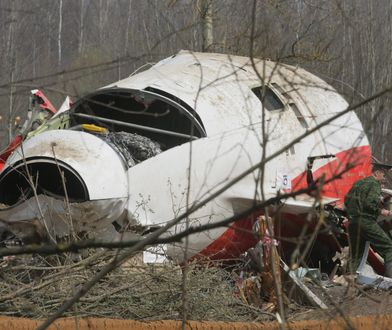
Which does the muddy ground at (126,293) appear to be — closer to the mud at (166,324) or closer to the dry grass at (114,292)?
the dry grass at (114,292)

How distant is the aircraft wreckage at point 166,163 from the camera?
7.29 m

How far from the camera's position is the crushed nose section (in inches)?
292

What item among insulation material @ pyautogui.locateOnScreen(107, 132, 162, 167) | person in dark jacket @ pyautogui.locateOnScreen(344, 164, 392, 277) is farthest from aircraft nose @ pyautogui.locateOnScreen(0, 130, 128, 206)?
person in dark jacket @ pyautogui.locateOnScreen(344, 164, 392, 277)

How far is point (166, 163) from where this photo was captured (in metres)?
7.70

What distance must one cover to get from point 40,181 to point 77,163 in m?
1.22

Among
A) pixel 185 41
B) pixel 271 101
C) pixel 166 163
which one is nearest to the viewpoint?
pixel 185 41

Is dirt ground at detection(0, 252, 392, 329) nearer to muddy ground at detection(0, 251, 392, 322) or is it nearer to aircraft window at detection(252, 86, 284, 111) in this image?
muddy ground at detection(0, 251, 392, 322)

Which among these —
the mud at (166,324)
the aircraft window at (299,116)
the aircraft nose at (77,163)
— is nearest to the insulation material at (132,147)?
the aircraft nose at (77,163)

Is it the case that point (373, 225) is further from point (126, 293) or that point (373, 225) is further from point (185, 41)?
point (185, 41)

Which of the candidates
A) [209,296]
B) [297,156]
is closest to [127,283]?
[209,296]

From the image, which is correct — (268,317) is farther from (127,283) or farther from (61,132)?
(61,132)

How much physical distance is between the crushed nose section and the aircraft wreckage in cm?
1

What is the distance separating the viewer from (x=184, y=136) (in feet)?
26.2

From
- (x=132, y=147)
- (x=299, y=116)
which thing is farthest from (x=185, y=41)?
(x=299, y=116)
